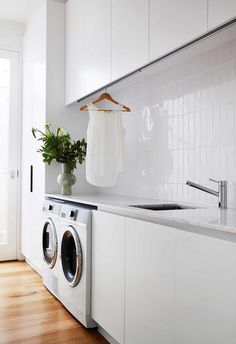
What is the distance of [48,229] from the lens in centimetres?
308

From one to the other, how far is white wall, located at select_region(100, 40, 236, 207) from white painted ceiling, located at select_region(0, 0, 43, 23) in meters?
1.49

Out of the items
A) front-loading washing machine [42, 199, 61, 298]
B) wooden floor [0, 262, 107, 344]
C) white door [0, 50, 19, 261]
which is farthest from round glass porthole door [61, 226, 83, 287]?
white door [0, 50, 19, 261]

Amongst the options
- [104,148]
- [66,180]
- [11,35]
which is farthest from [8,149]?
[104,148]

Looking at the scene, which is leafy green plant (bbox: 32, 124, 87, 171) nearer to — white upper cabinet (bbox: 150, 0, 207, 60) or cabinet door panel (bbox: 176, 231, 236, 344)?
white upper cabinet (bbox: 150, 0, 207, 60)

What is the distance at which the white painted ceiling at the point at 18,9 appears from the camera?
3.63 metres

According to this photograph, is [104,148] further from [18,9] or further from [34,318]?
[18,9]

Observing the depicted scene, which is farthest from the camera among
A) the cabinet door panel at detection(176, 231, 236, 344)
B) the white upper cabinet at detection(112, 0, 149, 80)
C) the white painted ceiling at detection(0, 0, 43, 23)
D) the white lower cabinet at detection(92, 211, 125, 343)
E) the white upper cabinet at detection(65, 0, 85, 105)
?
the white painted ceiling at detection(0, 0, 43, 23)

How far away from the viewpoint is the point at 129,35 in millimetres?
2256

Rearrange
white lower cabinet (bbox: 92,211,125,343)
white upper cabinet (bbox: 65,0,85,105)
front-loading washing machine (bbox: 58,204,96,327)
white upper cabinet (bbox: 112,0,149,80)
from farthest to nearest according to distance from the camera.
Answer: white upper cabinet (bbox: 65,0,85,105) < front-loading washing machine (bbox: 58,204,96,327) < white upper cabinet (bbox: 112,0,149,80) < white lower cabinet (bbox: 92,211,125,343)

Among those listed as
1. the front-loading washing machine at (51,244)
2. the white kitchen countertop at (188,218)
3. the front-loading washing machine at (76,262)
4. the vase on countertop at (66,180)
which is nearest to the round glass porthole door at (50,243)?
the front-loading washing machine at (51,244)

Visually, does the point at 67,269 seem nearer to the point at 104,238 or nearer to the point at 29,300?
the point at 29,300

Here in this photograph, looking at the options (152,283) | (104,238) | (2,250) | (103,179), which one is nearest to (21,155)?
(2,250)

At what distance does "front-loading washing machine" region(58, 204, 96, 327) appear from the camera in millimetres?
2291

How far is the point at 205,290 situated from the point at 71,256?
152 cm
